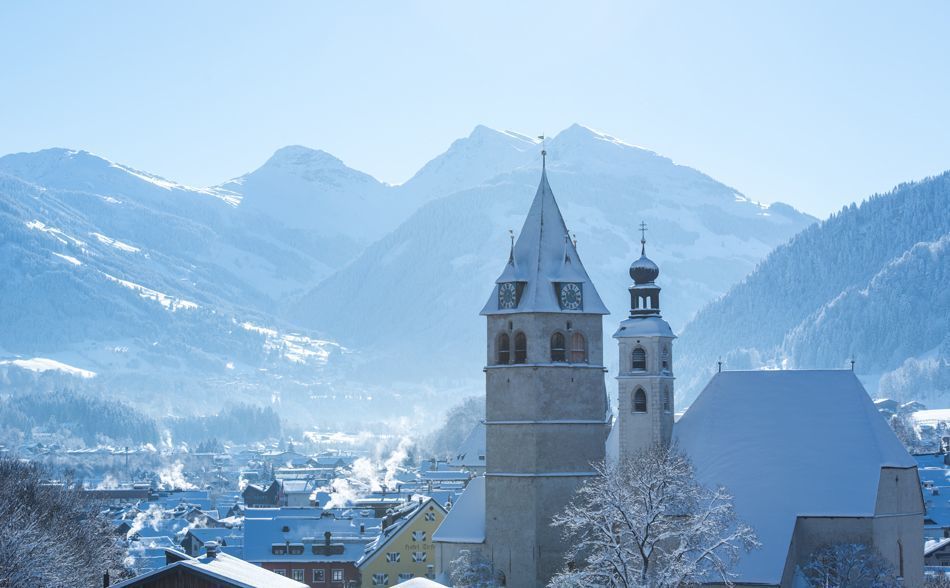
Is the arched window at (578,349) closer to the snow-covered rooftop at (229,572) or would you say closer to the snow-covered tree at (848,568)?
the snow-covered tree at (848,568)

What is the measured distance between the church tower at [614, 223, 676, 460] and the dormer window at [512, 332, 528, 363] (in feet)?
21.1

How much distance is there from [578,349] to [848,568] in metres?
16.7

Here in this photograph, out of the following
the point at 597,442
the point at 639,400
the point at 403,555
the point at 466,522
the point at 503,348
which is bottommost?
the point at 403,555

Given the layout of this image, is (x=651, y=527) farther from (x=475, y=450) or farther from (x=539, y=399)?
(x=475, y=450)

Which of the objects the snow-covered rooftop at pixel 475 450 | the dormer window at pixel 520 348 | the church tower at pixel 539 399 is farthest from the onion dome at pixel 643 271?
the snow-covered rooftop at pixel 475 450

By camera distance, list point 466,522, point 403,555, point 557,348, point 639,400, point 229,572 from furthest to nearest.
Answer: point 403,555, point 639,400, point 466,522, point 557,348, point 229,572

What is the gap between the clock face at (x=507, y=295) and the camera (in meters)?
84.1

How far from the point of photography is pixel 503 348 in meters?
84.4

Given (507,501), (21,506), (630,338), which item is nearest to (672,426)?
(630,338)

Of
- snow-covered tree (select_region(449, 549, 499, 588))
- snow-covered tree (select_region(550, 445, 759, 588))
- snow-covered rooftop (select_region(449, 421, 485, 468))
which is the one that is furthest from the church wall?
snow-covered rooftop (select_region(449, 421, 485, 468))

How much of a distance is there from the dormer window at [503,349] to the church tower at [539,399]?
0.16ft

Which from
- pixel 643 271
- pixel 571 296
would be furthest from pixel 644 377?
pixel 571 296

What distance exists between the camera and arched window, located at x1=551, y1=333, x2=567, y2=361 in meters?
83.5

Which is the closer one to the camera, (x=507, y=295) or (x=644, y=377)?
(x=507, y=295)
